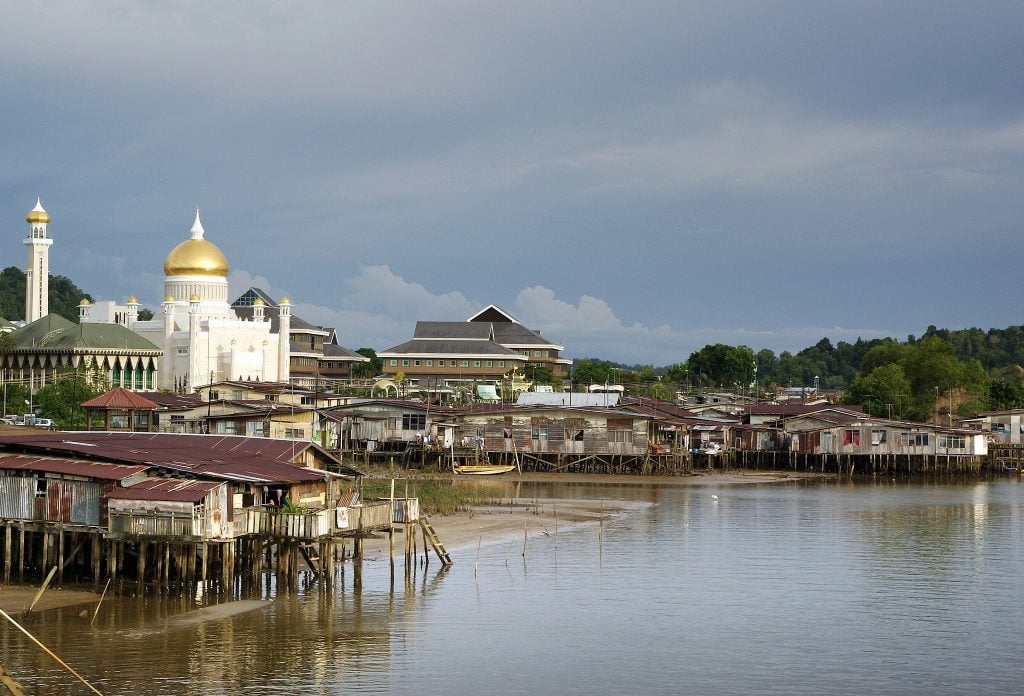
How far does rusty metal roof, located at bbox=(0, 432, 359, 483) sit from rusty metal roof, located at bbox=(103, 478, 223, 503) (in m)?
0.78

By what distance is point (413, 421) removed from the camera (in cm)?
8406

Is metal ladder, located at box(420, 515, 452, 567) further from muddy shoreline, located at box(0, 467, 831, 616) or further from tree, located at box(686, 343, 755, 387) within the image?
tree, located at box(686, 343, 755, 387)

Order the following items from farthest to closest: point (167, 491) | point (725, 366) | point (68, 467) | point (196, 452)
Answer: point (725, 366) < point (196, 452) < point (68, 467) < point (167, 491)

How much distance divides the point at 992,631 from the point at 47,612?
21952 millimetres

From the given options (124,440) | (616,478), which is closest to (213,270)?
(616,478)

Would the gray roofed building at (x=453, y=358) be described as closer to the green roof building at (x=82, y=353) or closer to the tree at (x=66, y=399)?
the green roof building at (x=82, y=353)

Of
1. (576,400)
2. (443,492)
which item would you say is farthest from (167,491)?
(576,400)

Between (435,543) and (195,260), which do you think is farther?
(195,260)

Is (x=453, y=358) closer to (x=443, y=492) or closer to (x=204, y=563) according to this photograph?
(x=443, y=492)

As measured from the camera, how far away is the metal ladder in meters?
39.1

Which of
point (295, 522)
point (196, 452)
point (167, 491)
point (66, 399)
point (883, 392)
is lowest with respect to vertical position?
point (295, 522)

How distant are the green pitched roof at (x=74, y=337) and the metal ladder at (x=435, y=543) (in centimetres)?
7663

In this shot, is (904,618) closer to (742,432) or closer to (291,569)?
(291,569)

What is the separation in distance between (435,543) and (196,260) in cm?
8930
